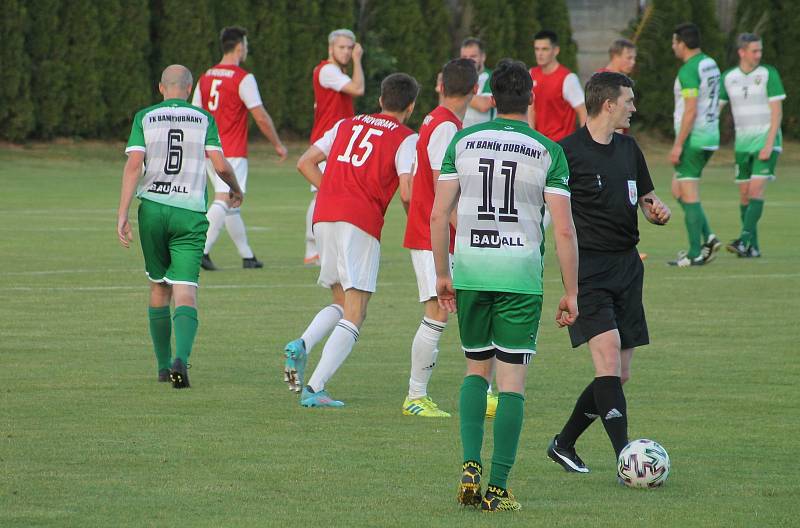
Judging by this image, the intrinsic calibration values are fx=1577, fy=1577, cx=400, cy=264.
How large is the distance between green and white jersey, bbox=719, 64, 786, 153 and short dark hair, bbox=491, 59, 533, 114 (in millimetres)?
12645

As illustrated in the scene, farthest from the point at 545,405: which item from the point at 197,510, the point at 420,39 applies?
the point at 420,39

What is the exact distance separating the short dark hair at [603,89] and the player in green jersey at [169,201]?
331 cm

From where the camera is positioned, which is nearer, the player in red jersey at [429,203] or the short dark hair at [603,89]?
the short dark hair at [603,89]

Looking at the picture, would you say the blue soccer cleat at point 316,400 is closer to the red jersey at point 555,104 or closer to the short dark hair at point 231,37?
the red jersey at point 555,104

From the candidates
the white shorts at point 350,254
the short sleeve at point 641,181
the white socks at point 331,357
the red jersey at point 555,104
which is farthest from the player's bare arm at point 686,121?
the short sleeve at point 641,181

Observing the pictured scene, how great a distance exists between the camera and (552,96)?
16734 mm

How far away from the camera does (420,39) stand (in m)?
41.0

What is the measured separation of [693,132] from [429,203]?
952cm

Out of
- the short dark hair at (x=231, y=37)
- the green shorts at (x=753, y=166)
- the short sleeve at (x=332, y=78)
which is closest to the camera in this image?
the short sleeve at (x=332, y=78)

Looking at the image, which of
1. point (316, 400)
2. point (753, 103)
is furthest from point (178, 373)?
point (753, 103)

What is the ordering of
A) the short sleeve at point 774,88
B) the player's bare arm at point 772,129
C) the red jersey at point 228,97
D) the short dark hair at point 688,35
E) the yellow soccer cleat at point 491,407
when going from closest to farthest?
the yellow soccer cleat at point 491,407 < the red jersey at point 228,97 < the short dark hair at point 688,35 < the player's bare arm at point 772,129 < the short sleeve at point 774,88

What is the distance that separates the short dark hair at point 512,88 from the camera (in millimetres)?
6586

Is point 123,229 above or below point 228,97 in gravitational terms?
below

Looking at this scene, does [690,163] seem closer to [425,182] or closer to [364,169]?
[364,169]
